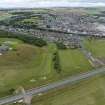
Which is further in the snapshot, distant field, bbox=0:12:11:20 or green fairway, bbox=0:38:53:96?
distant field, bbox=0:12:11:20

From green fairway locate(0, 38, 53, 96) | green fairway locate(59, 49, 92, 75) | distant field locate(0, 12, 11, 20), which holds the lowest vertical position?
distant field locate(0, 12, 11, 20)

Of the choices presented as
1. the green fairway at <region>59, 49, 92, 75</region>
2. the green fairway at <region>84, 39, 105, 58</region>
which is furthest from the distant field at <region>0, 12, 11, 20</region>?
the green fairway at <region>59, 49, 92, 75</region>

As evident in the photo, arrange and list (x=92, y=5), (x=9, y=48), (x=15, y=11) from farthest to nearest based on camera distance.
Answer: (x=92, y=5)
(x=15, y=11)
(x=9, y=48)

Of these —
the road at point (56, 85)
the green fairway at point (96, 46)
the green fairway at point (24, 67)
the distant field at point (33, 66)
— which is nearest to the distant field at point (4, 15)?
the green fairway at point (96, 46)

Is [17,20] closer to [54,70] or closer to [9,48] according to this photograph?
[9,48]

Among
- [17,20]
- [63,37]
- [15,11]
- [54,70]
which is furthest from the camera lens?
[15,11]

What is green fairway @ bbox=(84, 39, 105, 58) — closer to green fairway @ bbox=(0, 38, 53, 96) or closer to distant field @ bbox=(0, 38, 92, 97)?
distant field @ bbox=(0, 38, 92, 97)

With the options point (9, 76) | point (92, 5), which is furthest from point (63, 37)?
point (92, 5)
